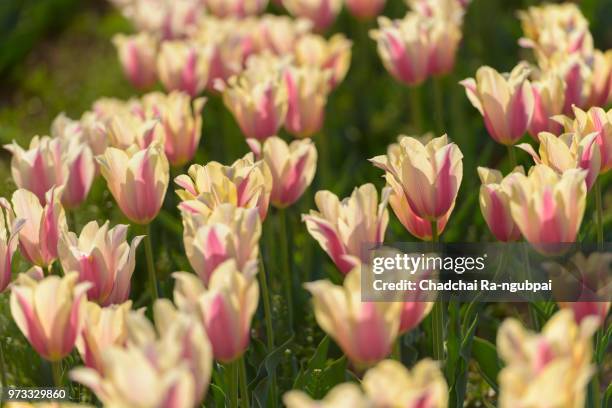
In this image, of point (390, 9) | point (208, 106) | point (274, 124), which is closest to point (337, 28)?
point (390, 9)

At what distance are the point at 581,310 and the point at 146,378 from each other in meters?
0.88

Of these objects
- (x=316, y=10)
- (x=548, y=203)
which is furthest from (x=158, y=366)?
(x=316, y=10)

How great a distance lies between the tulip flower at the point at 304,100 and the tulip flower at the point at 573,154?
43.4 inches

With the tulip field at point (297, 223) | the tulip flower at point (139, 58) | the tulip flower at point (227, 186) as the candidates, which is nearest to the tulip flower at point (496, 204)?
the tulip field at point (297, 223)

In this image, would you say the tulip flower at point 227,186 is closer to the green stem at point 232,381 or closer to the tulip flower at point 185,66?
the green stem at point 232,381

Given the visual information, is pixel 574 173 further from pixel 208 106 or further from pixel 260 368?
pixel 208 106

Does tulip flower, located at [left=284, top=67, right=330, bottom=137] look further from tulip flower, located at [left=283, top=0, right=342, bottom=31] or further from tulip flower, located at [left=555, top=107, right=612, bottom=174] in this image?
tulip flower, located at [left=283, top=0, right=342, bottom=31]

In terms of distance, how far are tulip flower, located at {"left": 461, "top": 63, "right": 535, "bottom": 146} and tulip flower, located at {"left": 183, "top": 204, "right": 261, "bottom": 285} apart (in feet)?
2.90

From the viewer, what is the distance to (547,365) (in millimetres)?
1520

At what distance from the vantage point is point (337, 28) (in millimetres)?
5523

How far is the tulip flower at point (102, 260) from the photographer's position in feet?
7.02

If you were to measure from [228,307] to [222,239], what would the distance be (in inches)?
9.1

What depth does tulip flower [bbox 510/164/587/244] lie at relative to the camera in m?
2.03

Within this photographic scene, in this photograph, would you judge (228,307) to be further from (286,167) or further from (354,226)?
(286,167)
